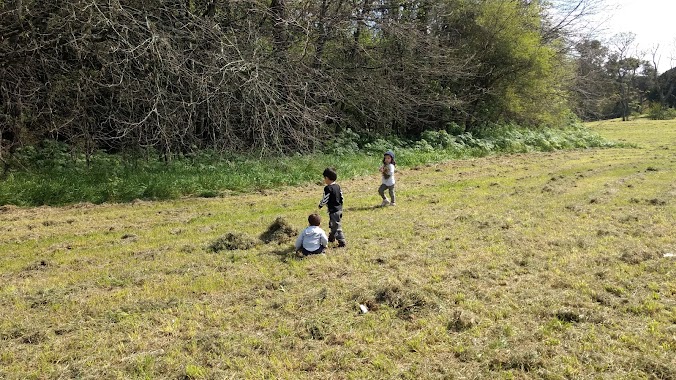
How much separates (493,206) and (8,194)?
32.4 feet

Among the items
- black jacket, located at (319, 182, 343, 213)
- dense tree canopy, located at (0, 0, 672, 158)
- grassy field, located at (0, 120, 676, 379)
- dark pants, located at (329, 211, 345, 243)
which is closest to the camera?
grassy field, located at (0, 120, 676, 379)

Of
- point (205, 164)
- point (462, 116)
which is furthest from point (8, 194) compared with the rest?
point (462, 116)

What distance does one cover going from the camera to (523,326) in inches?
162

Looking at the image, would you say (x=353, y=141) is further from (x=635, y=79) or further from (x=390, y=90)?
(x=635, y=79)

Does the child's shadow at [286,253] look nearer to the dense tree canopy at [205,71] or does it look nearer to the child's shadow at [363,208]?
the child's shadow at [363,208]

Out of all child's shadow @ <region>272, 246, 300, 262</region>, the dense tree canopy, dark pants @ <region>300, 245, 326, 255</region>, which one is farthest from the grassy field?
the dense tree canopy

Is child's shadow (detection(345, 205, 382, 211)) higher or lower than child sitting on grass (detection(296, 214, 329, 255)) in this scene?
lower

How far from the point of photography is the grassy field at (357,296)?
3.63 m

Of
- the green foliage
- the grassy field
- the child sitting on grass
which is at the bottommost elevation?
the grassy field

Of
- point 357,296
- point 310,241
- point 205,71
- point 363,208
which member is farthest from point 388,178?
point 357,296

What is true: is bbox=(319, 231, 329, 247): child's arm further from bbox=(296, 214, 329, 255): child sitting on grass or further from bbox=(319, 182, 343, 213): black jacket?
bbox=(319, 182, 343, 213): black jacket

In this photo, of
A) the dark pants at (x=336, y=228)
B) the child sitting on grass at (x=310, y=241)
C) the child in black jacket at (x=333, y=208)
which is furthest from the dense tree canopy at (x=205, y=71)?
the child sitting on grass at (x=310, y=241)

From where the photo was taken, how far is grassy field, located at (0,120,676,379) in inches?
143

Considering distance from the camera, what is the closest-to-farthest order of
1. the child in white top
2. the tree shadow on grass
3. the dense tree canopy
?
the tree shadow on grass < the child in white top < the dense tree canopy
